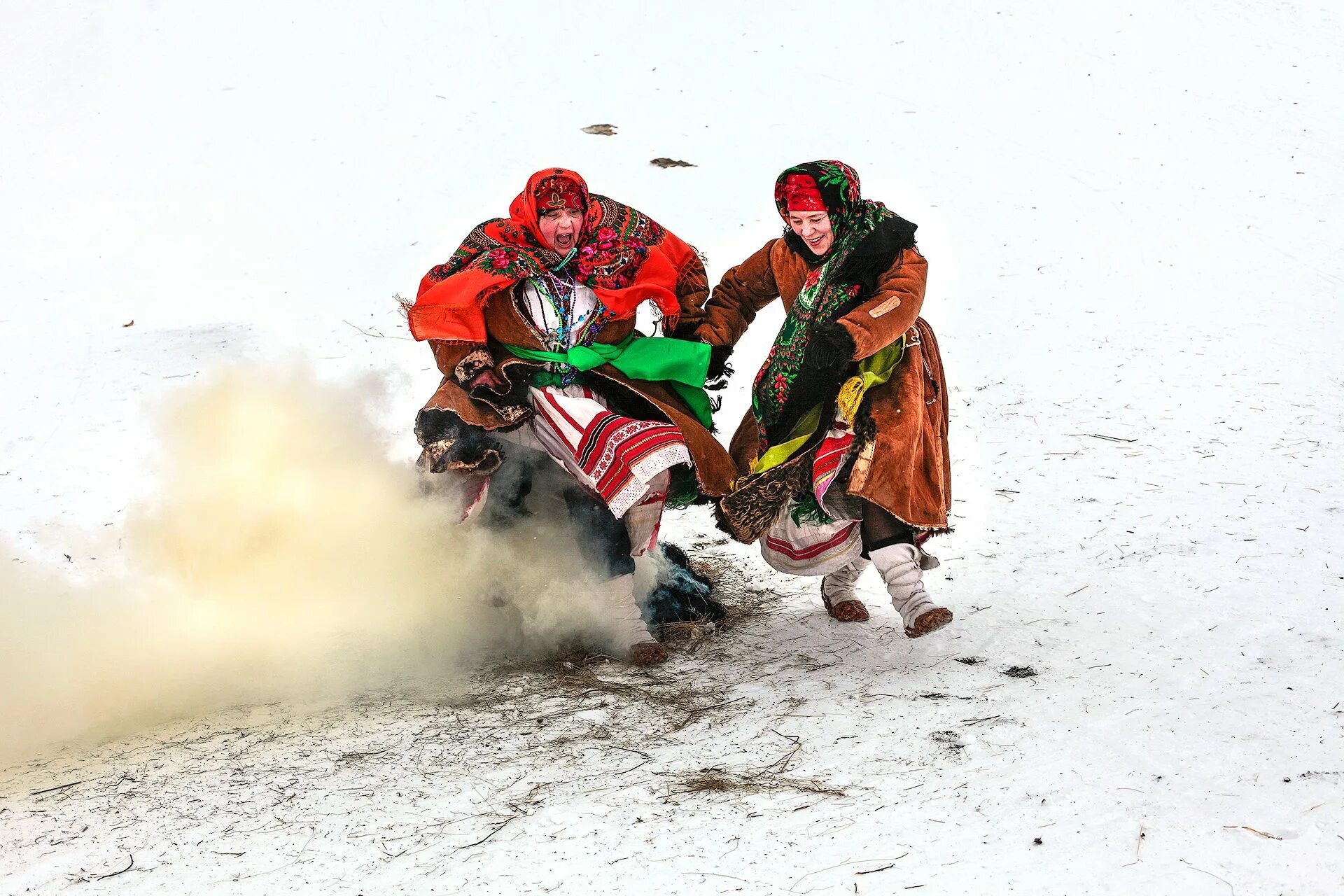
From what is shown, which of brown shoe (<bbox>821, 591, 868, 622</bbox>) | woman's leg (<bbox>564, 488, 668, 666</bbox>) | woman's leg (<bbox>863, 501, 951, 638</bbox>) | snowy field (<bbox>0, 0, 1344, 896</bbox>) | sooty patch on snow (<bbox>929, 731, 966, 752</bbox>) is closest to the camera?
snowy field (<bbox>0, 0, 1344, 896</bbox>)

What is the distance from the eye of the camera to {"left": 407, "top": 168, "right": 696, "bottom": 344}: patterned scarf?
13.8 feet

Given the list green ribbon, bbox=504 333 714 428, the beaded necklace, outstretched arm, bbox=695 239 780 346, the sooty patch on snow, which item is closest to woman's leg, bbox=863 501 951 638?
the sooty patch on snow

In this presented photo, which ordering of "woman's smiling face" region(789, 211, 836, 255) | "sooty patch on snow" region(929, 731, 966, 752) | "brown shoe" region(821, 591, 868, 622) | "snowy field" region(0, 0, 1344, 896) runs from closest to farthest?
"snowy field" region(0, 0, 1344, 896) < "sooty patch on snow" region(929, 731, 966, 752) < "woman's smiling face" region(789, 211, 836, 255) < "brown shoe" region(821, 591, 868, 622)

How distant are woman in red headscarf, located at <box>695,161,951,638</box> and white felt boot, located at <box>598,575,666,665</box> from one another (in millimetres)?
429

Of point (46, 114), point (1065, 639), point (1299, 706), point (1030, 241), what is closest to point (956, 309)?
point (1030, 241)

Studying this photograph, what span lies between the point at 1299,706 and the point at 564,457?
2.34m

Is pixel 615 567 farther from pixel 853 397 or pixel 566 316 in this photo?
pixel 853 397

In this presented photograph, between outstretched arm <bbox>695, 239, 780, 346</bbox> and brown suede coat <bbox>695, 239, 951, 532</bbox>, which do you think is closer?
brown suede coat <bbox>695, 239, 951, 532</bbox>

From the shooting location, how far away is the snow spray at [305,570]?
423 cm

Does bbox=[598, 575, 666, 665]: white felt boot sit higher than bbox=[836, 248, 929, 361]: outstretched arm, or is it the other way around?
bbox=[836, 248, 929, 361]: outstretched arm

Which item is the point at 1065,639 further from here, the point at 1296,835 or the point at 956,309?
the point at 956,309

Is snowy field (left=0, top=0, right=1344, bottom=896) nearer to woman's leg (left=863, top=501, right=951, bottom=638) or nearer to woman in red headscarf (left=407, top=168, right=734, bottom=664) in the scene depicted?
woman's leg (left=863, top=501, right=951, bottom=638)

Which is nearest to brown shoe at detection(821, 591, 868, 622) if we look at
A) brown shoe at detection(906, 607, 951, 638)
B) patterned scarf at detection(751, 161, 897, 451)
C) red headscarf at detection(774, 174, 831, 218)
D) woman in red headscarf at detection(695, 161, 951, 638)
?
woman in red headscarf at detection(695, 161, 951, 638)

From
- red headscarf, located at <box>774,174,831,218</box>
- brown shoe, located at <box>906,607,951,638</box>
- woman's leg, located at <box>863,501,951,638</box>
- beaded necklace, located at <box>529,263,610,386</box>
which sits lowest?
brown shoe, located at <box>906,607,951,638</box>
